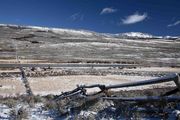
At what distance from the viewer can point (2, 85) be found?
107 ft

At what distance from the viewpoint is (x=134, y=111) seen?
836 centimetres

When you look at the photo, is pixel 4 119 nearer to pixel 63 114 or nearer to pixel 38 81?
pixel 63 114

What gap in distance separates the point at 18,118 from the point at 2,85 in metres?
25.0

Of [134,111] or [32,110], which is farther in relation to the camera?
[32,110]

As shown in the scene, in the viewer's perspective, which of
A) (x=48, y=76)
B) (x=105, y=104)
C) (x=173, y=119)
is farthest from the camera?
(x=48, y=76)

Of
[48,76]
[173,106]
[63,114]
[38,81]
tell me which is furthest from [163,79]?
[48,76]

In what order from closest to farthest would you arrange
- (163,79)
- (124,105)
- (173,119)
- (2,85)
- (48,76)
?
(173,119) → (163,79) → (124,105) → (2,85) → (48,76)

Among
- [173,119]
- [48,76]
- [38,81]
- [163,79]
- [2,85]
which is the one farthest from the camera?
[48,76]

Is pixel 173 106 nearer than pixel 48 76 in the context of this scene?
Yes

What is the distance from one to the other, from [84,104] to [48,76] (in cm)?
3233

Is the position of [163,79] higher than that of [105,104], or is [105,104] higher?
[163,79]

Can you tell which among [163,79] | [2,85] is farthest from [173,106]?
[2,85]

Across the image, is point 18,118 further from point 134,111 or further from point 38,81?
point 38,81

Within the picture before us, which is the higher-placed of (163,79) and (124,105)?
(163,79)
